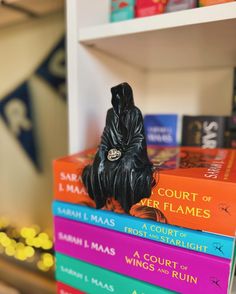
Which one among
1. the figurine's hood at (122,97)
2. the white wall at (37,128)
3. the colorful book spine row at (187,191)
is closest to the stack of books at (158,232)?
the colorful book spine row at (187,191)

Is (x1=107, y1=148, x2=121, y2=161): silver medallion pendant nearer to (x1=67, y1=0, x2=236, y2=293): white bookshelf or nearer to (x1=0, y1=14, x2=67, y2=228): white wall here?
(x1=67, y1=0, x2=236, y2=293): white bookshelf

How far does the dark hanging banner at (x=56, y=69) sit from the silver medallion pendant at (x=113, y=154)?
48 centimetres

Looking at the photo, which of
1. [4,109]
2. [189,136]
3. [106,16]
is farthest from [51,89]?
[189,136]

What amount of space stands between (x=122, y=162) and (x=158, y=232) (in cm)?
13

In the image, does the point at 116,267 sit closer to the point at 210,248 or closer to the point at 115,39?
the point at 210,248

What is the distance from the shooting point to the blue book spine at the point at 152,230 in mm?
362

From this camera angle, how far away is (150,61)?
27.0 inches

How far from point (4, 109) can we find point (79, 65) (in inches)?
20.0

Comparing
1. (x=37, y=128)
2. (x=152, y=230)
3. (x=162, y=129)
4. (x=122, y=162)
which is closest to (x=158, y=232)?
(x=152, y=230)

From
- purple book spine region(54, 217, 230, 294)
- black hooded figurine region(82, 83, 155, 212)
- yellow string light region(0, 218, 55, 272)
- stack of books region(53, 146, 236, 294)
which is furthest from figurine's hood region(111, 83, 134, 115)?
yellow string light region(0, 218, 55, 272)

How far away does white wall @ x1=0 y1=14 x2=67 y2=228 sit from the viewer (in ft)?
2.76

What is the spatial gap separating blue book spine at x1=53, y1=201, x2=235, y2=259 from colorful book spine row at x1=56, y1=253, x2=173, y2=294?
0.28 ft

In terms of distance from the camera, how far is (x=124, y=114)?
430 millimetres

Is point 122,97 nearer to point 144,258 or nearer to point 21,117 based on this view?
point 144,258
